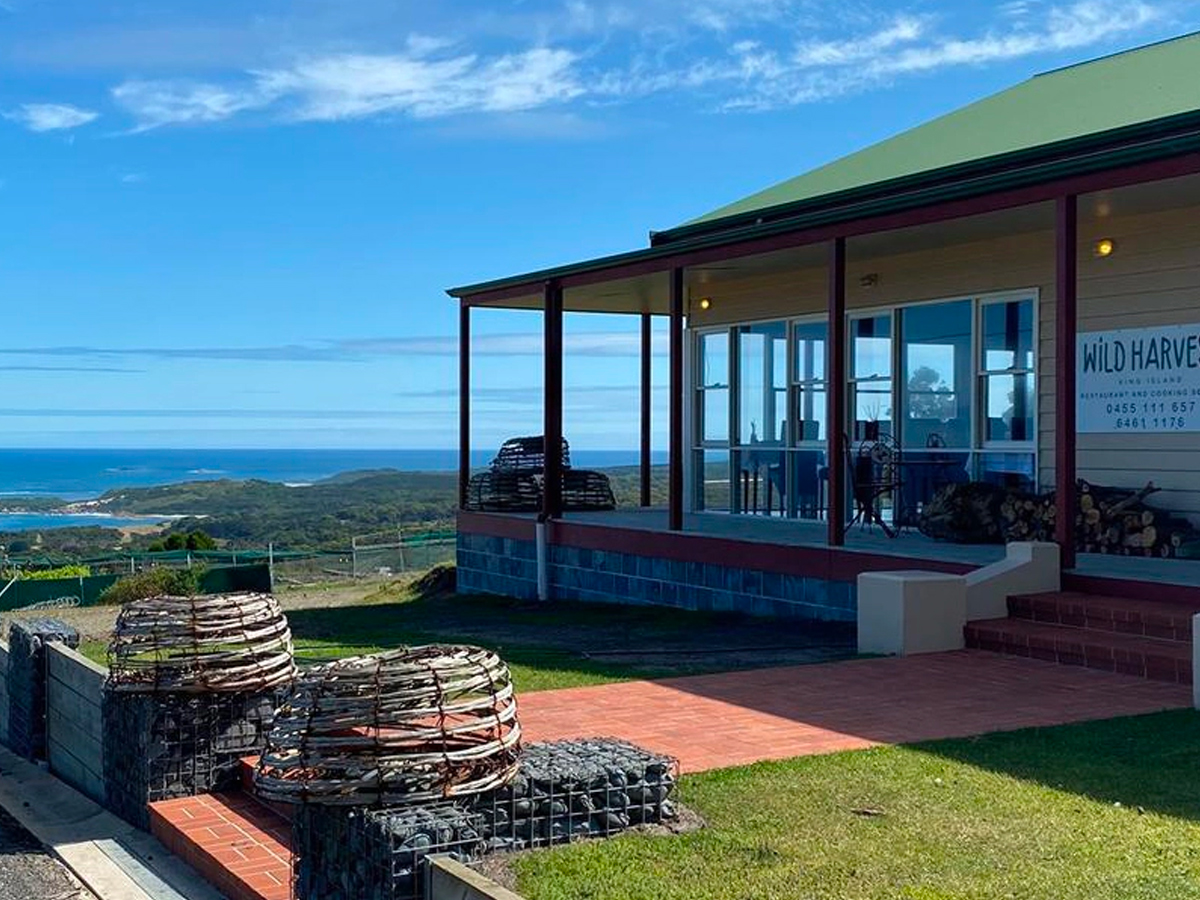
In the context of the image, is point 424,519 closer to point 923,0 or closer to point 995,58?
point 995,58

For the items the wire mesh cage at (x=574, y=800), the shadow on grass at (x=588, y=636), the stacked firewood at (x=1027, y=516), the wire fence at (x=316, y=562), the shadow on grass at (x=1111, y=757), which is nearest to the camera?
the wire mesh cage at (x=574, y=800)

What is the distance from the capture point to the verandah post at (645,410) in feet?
65.2

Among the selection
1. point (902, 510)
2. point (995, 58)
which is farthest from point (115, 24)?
point (995, 58)

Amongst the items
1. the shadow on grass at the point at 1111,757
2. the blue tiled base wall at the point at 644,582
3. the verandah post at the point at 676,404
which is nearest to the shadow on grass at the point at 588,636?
the blue tiled base wall at the point at 644,582

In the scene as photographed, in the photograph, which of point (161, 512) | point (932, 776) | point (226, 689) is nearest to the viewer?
point (932, 776)

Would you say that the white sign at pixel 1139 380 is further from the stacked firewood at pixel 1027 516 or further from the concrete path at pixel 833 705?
the concrete path at pixel 833 705

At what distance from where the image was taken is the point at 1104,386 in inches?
484

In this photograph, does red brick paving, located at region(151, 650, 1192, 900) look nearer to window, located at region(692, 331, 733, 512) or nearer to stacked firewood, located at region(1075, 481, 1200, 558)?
stacked firewood, located at region(1075, 481, 1200, 558)

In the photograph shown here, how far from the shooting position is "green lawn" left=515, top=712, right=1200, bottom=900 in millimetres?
4613

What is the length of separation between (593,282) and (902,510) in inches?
169

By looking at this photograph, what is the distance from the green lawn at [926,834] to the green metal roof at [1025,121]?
23.4ft

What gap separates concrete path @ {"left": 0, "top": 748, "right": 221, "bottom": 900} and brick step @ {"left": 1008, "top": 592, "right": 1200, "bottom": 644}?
234 inches

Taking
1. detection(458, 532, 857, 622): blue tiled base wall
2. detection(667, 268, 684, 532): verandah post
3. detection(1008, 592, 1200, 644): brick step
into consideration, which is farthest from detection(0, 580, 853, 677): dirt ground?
detection(1008, 592, 1200, 644): brick step

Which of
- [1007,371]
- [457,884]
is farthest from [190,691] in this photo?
[1007,371]
